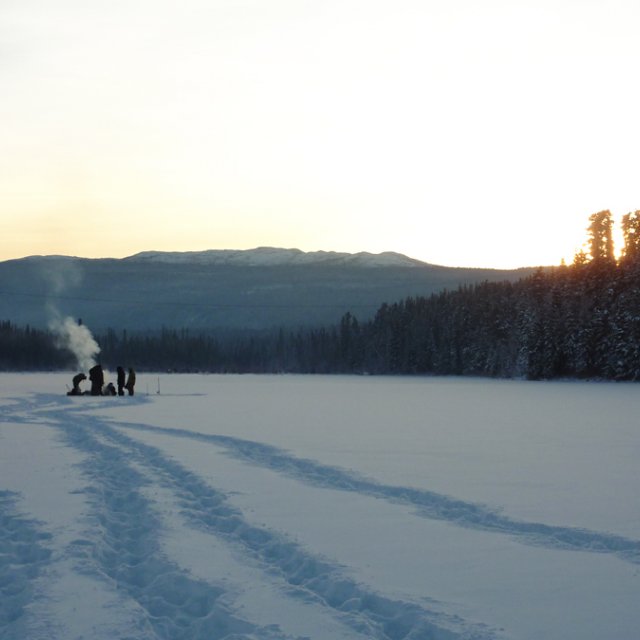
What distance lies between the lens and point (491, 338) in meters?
106

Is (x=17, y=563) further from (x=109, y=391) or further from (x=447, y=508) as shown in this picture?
(x=109, y=391)

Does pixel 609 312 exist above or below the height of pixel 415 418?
above

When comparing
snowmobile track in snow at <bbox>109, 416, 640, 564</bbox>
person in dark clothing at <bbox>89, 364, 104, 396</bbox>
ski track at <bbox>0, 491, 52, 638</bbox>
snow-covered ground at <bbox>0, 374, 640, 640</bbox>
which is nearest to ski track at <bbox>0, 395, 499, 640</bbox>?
snow-covered ground at <bbox>0, 374, 640, 640</bbox>

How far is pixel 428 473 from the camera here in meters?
14.8

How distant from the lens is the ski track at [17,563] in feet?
23.3

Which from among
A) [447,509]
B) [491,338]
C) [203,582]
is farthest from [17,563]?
[491,338]

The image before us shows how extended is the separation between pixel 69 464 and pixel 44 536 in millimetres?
6696

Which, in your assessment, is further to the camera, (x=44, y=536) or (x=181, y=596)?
(x=44, y=536)

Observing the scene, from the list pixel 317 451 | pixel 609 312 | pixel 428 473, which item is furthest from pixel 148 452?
pixel 609 312

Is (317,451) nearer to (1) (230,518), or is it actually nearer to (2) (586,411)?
(1) (230,518)

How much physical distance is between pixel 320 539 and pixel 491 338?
98.3 m

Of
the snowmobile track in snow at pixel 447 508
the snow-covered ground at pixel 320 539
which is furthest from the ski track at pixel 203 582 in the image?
the snowmobile track in snow at pixel 447 508

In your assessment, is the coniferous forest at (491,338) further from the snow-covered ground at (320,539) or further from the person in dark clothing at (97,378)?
the snow-covered ground at (320,539)

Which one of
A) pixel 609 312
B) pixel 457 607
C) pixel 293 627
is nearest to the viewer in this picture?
pixel 293 627
